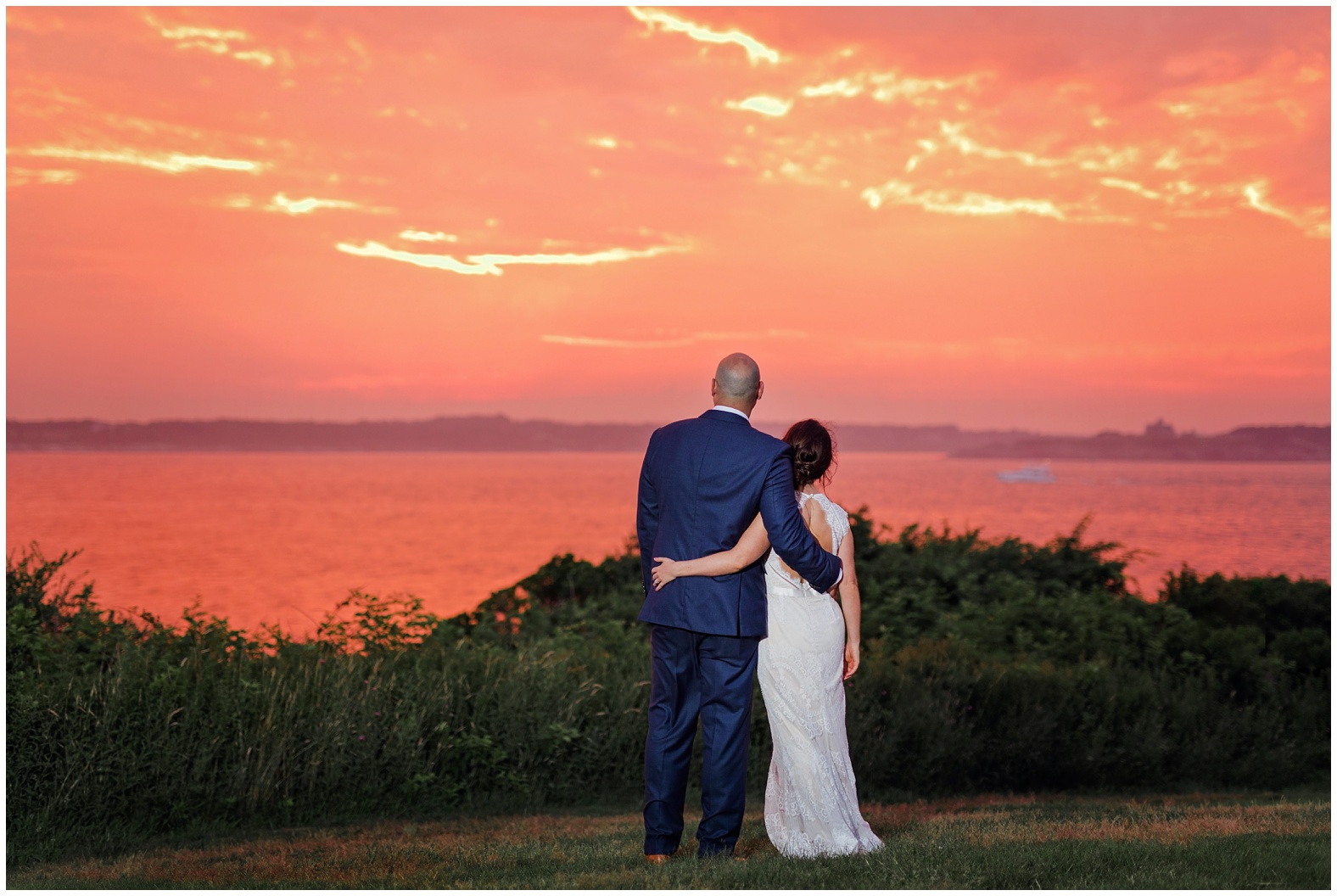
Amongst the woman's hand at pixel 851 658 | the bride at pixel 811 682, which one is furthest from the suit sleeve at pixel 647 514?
the woman's hand at pixel 851 658

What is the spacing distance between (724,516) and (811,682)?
3.14ft

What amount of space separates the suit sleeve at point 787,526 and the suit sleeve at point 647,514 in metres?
0.62

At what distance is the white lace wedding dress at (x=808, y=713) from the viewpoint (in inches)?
208

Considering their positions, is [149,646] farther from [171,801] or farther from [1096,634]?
[1096,634]

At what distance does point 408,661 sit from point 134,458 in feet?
284

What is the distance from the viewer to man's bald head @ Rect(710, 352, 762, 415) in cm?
516

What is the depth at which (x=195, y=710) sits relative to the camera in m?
7.28

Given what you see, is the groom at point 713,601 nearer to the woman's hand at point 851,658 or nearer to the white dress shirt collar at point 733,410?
the white dress shirt collar at point 733,410

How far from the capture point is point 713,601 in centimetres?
509

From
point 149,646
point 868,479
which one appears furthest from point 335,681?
point 868,479

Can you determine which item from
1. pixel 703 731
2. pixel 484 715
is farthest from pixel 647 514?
pixel 484 715

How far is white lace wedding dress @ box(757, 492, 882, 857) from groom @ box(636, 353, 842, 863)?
0.54 ft

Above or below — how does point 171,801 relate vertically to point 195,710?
below

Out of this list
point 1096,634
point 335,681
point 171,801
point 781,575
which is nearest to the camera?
point 781,575
